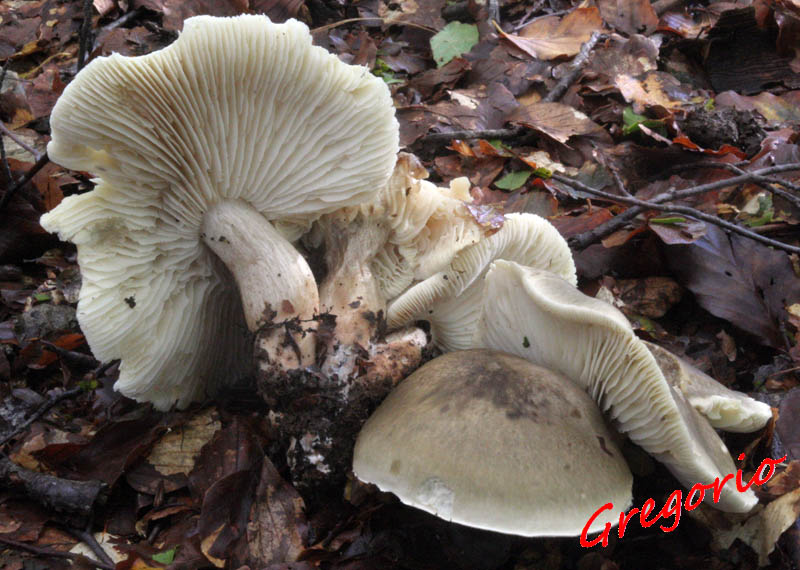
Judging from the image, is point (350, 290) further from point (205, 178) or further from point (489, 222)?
point (205, 178)

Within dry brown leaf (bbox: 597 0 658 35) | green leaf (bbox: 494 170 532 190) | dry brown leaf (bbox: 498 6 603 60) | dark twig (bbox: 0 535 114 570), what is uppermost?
dry brown leaf (bbox: 597 0 658 35)

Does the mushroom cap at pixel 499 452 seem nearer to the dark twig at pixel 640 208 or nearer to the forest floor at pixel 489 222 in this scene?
the forest floor at pixel 489 222

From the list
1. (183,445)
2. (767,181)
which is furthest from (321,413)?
(767,181)

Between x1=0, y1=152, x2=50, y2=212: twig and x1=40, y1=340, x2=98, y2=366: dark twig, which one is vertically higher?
x1=0, y1=152, x2=50, y2=212: twig

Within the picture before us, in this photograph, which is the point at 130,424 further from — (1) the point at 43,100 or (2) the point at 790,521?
(1) the point at 43,100
